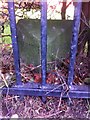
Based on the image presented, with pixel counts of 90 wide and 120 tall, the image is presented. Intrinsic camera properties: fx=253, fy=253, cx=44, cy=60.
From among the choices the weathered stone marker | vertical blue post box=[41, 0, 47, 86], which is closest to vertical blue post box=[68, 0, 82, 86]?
vertical blue post box=[41, 0, 47, 86]

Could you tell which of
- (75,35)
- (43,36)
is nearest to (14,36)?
(43,36)

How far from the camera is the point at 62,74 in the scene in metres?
1.27

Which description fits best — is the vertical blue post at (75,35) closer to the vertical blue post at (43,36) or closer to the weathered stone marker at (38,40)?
the vertical blue post at (43,36)

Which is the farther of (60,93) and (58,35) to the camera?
(58,35)

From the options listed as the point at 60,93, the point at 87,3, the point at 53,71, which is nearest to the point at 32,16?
the point at 87,3

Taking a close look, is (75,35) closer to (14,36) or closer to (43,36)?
(43,36)

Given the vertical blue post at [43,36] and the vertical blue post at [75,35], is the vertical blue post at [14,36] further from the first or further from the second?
the vertical blue post at [75,35]

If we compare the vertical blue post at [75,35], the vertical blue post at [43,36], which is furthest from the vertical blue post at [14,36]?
the vertical blue post at [75,35]

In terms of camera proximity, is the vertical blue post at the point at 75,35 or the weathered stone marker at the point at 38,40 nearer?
the vertical blue post at the point at 75,35

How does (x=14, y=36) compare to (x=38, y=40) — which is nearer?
(x=14, y=36)

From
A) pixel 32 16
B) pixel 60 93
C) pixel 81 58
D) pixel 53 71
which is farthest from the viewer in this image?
pixel 32 16

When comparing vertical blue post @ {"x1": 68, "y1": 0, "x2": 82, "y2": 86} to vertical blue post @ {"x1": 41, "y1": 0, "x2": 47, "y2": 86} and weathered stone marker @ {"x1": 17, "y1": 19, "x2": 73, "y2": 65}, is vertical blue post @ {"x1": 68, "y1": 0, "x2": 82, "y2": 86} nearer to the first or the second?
vertical blue post @ {"x1": 41, "y1": 0, "x2": 47, "y2": 86}

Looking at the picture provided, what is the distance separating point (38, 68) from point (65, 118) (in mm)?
298

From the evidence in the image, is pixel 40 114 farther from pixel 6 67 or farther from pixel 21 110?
pixel 6 67
